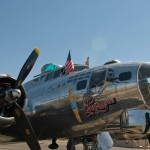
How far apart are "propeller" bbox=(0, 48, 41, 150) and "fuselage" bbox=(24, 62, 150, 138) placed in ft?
5.07

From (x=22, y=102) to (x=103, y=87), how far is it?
336cm

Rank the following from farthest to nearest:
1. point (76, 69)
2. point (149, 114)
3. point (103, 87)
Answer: point (76, 69)
point (103, 87)
point (149, 114)

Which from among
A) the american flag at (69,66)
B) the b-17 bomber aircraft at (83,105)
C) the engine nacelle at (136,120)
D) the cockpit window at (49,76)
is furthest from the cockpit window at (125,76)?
the cockpit window at (49,76)

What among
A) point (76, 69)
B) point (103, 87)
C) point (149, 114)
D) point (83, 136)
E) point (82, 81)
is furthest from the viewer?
point (76, 69)

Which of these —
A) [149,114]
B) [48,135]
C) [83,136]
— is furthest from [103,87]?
[48,135]

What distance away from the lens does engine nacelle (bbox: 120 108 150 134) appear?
36.3 ft

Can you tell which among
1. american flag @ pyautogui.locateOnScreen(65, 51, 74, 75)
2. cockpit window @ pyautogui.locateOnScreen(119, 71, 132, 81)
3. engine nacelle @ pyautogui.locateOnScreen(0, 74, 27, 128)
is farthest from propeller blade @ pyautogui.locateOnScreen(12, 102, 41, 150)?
cockpit window @ pyautogui.locateOnScreen(119, 71, 132, 81)

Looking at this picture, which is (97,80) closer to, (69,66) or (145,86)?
(145,86)

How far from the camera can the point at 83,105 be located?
12469 mm

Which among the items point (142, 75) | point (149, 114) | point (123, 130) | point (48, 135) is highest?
point (142, 75)

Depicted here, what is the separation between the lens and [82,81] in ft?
42.7

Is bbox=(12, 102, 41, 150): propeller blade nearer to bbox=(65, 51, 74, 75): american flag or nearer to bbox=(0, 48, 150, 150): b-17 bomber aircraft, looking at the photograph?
bbox=(0, 48, 150, 150): b-17 bomber aircraft

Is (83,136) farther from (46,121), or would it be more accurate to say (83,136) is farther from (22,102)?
(22,102)

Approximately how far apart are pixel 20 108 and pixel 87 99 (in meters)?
2.62
